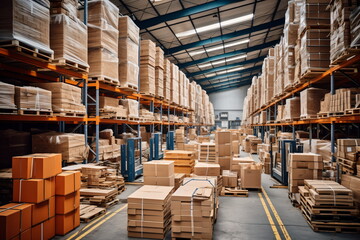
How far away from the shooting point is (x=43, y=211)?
13.3ft

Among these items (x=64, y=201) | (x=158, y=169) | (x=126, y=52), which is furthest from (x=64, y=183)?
(x=126, y=52)

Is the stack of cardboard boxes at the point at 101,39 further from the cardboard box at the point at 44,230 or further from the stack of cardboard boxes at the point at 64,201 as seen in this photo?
the cardboard box at the point at 44,230

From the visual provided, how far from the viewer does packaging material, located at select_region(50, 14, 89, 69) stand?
5906 millimetres

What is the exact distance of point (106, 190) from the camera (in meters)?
5.94

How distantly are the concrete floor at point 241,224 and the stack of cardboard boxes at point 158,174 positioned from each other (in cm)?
94

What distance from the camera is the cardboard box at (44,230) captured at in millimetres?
3857

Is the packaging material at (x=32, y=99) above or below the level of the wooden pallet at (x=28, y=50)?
below

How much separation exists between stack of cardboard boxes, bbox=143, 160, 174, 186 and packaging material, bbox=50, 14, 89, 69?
327cm

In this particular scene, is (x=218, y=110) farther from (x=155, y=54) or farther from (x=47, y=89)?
(x=47, y=89)

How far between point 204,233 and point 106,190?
2858 mm

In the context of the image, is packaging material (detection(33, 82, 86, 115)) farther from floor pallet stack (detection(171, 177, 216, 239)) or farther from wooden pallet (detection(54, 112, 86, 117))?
floor pallet stack (detection(171, 177, 216, 239))

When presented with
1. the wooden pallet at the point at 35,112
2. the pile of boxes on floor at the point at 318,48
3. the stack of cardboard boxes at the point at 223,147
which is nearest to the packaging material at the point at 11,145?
the wooden pallet at the point at 35,112

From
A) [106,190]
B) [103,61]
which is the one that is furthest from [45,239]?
[103,61]

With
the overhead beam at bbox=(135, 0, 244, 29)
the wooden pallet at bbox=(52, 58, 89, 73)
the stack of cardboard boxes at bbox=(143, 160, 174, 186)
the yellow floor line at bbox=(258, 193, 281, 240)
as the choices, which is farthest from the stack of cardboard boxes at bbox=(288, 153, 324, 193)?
the overhead beam at bbox=(135, 0, 244, 29)
